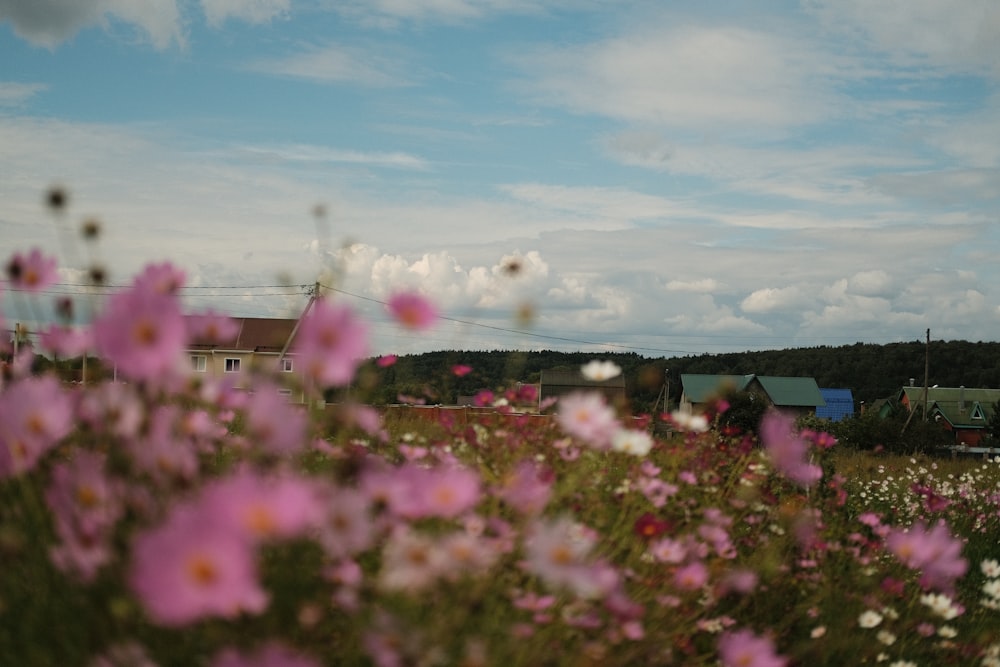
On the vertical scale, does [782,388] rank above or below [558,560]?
below

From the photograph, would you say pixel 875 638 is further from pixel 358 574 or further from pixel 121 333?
pixel 121 333

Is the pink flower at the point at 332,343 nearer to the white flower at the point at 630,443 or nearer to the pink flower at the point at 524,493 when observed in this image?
the pink flower at the point at 524,493

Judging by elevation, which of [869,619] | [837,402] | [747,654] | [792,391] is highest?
[747,654]

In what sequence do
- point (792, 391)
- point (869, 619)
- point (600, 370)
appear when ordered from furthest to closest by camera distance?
point (792, 391)
point (869, 619)
point (600, 370)

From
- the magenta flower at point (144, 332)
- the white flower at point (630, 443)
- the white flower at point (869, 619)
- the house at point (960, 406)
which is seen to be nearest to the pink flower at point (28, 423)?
the magenta flower at point (144, 332)

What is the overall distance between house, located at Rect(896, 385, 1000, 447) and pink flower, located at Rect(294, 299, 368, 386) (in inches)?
1891

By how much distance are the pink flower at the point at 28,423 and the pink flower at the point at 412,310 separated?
601 mm

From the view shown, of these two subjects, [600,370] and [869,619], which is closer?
[600,370]

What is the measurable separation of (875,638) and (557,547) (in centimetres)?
→ 252

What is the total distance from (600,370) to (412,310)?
1.08 m

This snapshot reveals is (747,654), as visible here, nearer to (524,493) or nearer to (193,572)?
(524,493)

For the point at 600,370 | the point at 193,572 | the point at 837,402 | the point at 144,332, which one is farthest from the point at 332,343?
the point at 837,402

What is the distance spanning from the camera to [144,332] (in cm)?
135

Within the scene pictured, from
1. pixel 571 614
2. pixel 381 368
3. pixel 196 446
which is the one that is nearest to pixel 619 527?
pixel 571 614
